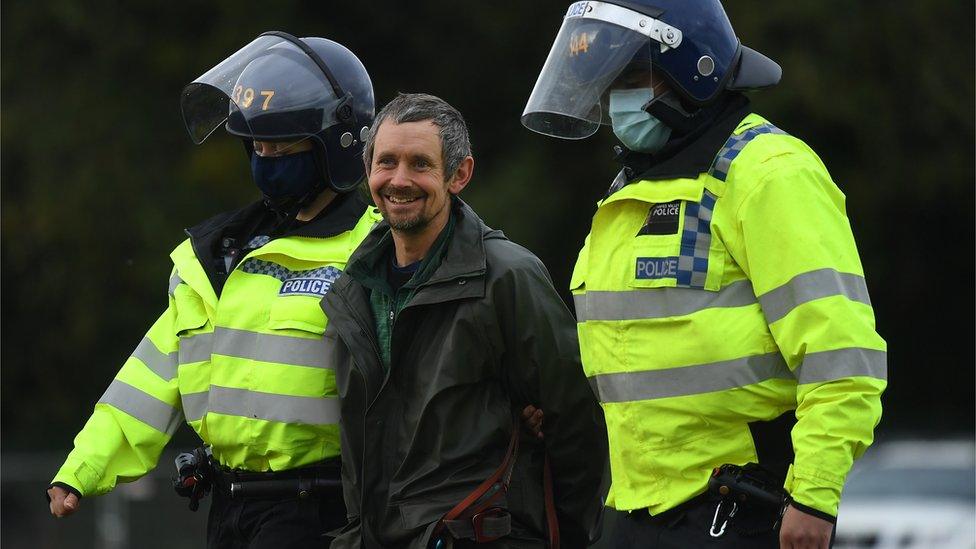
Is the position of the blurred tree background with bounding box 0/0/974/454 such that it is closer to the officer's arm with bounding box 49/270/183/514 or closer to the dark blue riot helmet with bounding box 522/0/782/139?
the officer's arm with bounding box 49/270/183/514

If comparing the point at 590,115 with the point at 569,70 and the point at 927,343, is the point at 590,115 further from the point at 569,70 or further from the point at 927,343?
the point at 927,343

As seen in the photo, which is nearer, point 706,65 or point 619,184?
point 706,65

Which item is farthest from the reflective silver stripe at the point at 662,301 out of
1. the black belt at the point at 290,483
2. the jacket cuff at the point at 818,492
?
the black belt at the point at 290,483

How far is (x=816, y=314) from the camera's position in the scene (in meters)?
3.63

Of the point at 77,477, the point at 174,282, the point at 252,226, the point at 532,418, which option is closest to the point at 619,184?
the point at 532,418

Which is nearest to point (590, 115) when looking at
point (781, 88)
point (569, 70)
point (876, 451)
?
point (569, 70)

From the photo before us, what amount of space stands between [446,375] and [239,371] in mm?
795

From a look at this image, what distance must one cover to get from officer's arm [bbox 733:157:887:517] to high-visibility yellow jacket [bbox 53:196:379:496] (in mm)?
1525

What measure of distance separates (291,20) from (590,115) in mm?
11335

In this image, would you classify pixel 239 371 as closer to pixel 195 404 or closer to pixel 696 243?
pixel 195 404

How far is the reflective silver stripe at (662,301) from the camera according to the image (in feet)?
12.6

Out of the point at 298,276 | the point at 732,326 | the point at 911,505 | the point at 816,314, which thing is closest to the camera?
the point at 816,314

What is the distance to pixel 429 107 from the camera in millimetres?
4484

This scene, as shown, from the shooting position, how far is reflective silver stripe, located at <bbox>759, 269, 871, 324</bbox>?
364 centimetres
